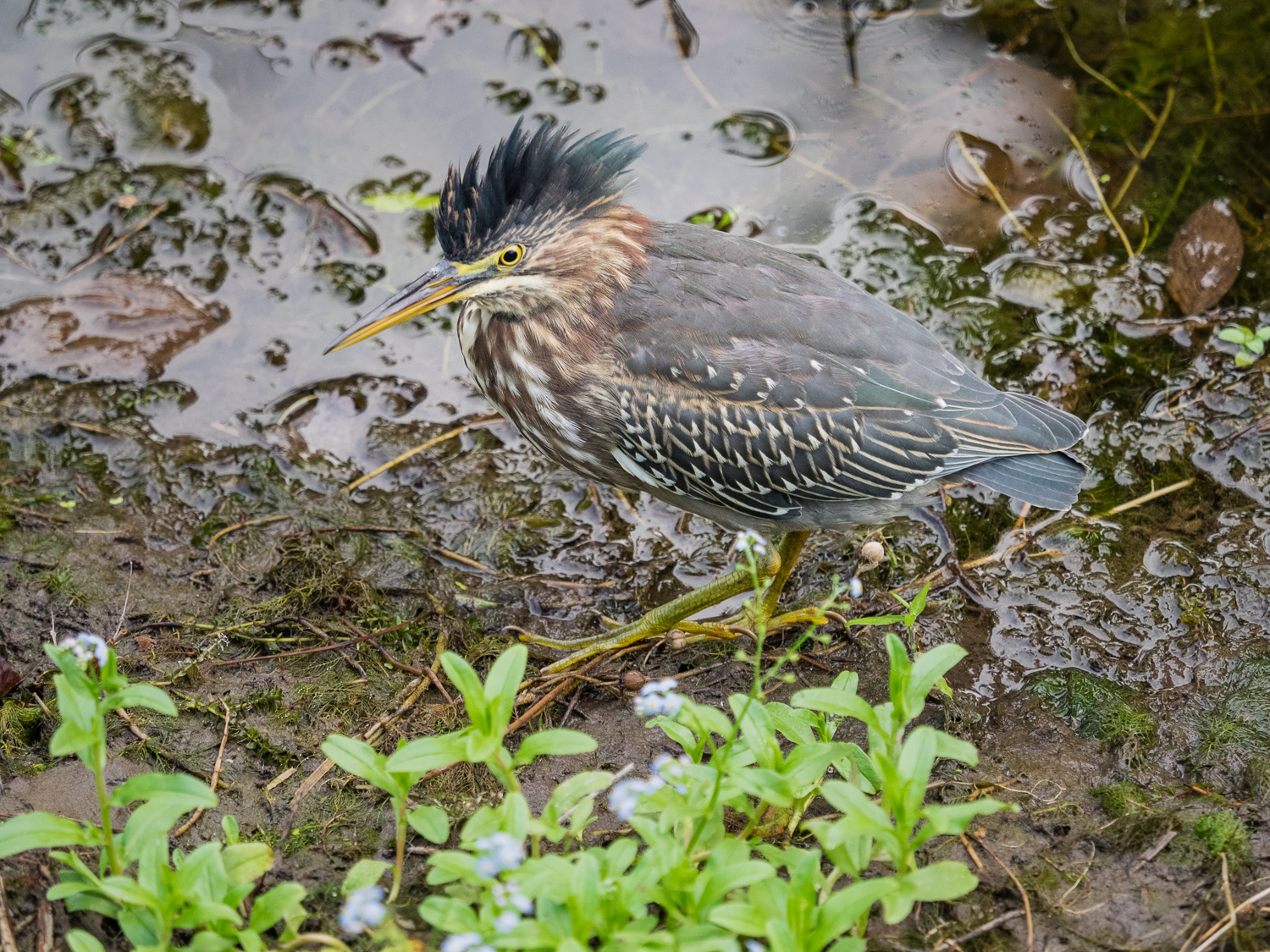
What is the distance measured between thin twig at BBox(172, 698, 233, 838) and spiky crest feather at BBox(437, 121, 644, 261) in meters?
1.86

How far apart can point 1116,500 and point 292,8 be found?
5.54 m

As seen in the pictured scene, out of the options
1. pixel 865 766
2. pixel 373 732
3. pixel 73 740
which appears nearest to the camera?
pixel 73 740

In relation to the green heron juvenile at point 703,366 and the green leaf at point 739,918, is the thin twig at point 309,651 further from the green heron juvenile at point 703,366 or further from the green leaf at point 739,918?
the green leaf at point 739,918

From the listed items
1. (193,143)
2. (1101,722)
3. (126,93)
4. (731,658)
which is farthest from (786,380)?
(126,93)

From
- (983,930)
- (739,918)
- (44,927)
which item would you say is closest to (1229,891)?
(983,930)

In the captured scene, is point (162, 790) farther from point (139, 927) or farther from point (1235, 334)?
point (1235, 334)

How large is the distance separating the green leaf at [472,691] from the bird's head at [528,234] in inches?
65.2

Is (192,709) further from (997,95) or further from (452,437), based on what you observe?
(997,95)

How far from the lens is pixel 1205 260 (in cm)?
545

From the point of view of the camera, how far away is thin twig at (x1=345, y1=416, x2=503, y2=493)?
4.96 meters

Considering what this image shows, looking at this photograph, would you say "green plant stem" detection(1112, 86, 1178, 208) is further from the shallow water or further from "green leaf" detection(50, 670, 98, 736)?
"green leaf" detection(50, 670, 98, 736)

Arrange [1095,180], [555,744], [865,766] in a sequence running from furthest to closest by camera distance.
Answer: [1095,180] < [865,766] < [555,744]

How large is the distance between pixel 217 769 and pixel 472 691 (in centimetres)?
139

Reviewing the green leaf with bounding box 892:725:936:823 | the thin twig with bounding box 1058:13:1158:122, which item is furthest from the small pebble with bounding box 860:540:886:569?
the thin twig with bounding box 1058:13:1158:122
